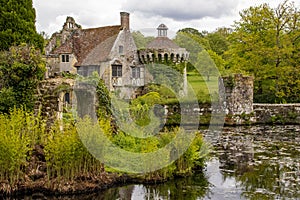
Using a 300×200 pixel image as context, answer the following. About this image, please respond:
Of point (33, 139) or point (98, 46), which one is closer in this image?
point (33, 139)

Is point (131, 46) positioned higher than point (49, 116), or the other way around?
point (131, 46)

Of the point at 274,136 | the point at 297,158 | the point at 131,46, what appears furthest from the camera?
the point at 131,46

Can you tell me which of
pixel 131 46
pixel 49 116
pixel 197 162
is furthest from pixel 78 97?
pixel 131 46

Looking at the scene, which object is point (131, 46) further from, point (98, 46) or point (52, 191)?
point (52, 191)

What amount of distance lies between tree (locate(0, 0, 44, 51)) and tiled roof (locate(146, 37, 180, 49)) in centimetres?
1020

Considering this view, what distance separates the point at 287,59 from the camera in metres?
29.0

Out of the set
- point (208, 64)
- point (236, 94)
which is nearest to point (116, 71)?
point (208, 64)

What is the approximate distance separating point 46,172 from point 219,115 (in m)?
17.0

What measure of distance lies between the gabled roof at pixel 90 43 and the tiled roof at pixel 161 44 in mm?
2868

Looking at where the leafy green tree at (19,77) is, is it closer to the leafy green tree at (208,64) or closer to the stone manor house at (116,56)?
the stone manor house at (116,56)

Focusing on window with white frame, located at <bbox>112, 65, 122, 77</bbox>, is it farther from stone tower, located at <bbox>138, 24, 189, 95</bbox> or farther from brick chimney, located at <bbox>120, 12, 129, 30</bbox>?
brick chimney, located at <bbox>120, 12, 129, 30</bbox>

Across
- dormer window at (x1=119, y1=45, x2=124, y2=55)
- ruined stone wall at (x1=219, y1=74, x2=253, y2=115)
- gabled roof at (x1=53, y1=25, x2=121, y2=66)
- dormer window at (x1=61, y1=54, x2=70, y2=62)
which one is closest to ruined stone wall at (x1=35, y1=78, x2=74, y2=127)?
ruined stone wall at (x1=219, y1=74, x2=253, y2=115)

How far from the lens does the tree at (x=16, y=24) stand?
21.7 meters

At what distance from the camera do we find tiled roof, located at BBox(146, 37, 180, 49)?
30.7m
